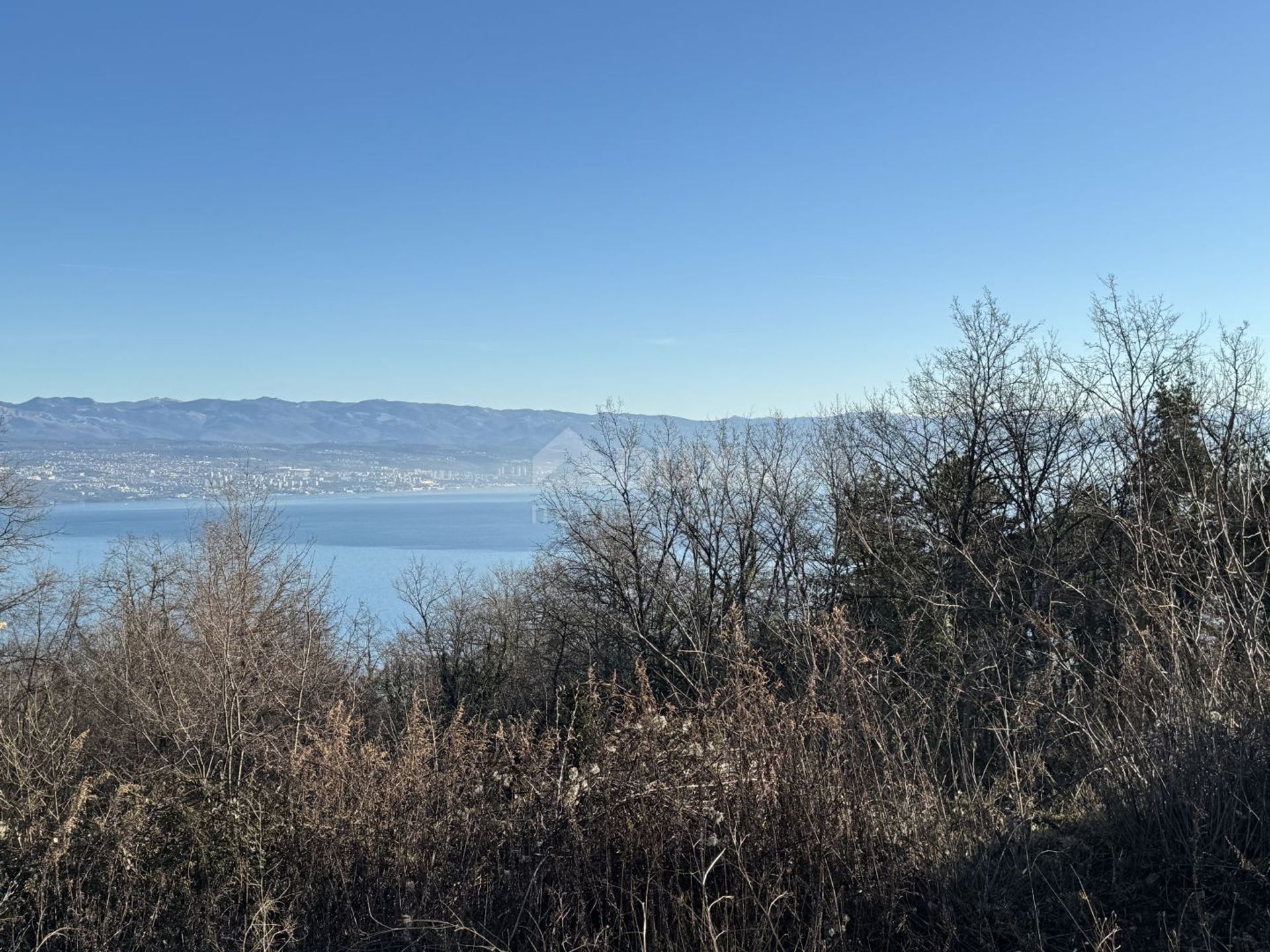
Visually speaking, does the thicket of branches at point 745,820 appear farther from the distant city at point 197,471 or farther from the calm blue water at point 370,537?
the distant city at point 197,471

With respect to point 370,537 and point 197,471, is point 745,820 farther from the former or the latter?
point 370,537

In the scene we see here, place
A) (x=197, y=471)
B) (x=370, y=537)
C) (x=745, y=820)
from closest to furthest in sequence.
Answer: (x=745, y=820), (x=197, y=471), (x=370, y=537)

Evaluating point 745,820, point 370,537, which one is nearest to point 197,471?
point 370,537

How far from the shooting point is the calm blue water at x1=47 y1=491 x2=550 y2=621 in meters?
95.9

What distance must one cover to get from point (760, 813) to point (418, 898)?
1926mm

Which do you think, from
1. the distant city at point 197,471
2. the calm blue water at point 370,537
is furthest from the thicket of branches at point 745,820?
the distant city at point 197,471

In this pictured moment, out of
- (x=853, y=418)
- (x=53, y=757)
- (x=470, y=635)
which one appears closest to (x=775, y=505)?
(x=853, y=418)

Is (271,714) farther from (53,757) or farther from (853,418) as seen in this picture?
(853,418)

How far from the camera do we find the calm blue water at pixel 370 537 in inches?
3777

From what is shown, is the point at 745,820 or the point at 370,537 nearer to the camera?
the point at 745,820

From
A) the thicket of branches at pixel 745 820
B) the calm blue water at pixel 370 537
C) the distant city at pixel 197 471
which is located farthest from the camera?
the distant city at pixel 197 471

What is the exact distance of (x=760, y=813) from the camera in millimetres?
4941

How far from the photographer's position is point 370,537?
149 metres

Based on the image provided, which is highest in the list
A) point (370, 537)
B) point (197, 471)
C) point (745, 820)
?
point (745, 820)
